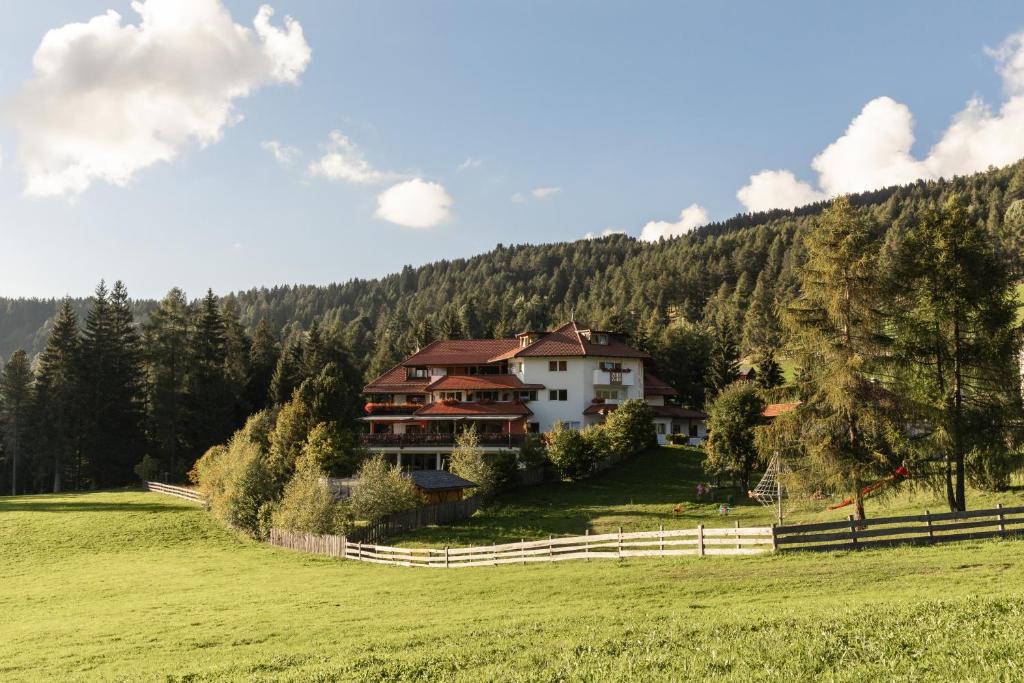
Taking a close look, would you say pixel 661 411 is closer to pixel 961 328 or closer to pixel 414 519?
pixel 414 519

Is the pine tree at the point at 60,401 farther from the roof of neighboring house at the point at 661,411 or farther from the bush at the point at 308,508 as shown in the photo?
the roof of neighboring house at the point at 661,411

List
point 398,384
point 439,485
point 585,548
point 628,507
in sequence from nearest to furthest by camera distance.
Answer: point 585,548
point 628,507
point 439,485
point 398,384

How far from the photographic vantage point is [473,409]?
6556 centimetres

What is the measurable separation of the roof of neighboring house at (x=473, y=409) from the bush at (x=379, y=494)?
2219 cm

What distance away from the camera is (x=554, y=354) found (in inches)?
2672

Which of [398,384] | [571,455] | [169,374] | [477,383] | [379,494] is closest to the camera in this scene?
[379,494]

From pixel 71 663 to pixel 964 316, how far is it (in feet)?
105

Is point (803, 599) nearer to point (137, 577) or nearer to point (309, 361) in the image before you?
point (137, 577)

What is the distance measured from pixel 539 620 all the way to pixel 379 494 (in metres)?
24.9

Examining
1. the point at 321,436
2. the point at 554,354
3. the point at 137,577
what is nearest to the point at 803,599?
the point at 137,577

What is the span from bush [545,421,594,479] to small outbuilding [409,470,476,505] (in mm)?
8092

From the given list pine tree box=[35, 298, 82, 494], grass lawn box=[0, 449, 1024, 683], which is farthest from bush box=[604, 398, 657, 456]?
pine tree box=[35, 298, 82, 494]

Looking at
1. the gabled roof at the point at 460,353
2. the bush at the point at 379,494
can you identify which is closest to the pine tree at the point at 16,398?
the gabled roof at the point at 460,353

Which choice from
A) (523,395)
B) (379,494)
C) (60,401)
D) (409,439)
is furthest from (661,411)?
(60,401)
